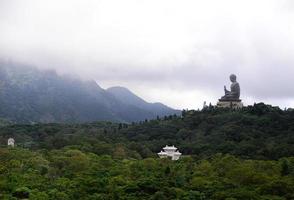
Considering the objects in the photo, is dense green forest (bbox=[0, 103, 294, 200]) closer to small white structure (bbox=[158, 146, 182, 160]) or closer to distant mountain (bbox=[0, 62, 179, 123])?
small white structure (bbox=[158, 146, 182, 160])

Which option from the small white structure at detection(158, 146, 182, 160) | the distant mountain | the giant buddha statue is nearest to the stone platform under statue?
the giant buddha statue

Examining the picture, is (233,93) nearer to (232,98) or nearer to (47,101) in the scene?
(232,98)

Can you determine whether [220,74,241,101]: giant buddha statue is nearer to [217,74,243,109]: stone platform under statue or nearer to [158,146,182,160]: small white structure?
[217,74,243,109]: stone platform under statue

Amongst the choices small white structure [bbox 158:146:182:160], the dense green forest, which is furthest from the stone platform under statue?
small white structure [bbox 158:146:182:160]

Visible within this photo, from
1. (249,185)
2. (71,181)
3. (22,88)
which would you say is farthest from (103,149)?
(22,88)

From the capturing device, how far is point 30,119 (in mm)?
150875

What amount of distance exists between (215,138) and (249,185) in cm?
2748

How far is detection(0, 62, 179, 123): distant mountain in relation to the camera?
157m

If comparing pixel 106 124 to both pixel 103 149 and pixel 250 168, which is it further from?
pixel 250 168

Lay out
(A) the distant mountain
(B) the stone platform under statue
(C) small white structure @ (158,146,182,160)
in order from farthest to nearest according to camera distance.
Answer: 1. (A) the distant mountain
2. (B) the stone platform under statue
3. (C) small white structure @ (158,146,182,160)

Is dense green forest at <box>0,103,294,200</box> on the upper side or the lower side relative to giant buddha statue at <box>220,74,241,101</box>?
lower

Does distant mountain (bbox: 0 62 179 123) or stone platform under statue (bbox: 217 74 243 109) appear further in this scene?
distant mountain (bbox: 0 62 179 123)

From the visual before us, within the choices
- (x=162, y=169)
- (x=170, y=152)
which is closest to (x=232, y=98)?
(x=170, y=152)

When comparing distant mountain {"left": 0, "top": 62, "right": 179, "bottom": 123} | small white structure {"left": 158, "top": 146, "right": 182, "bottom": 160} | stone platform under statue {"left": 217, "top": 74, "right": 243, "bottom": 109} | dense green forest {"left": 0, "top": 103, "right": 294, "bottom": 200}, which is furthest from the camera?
distant mountain {"left": 0, "top": 62, "right": 179, "bottom": 123}
